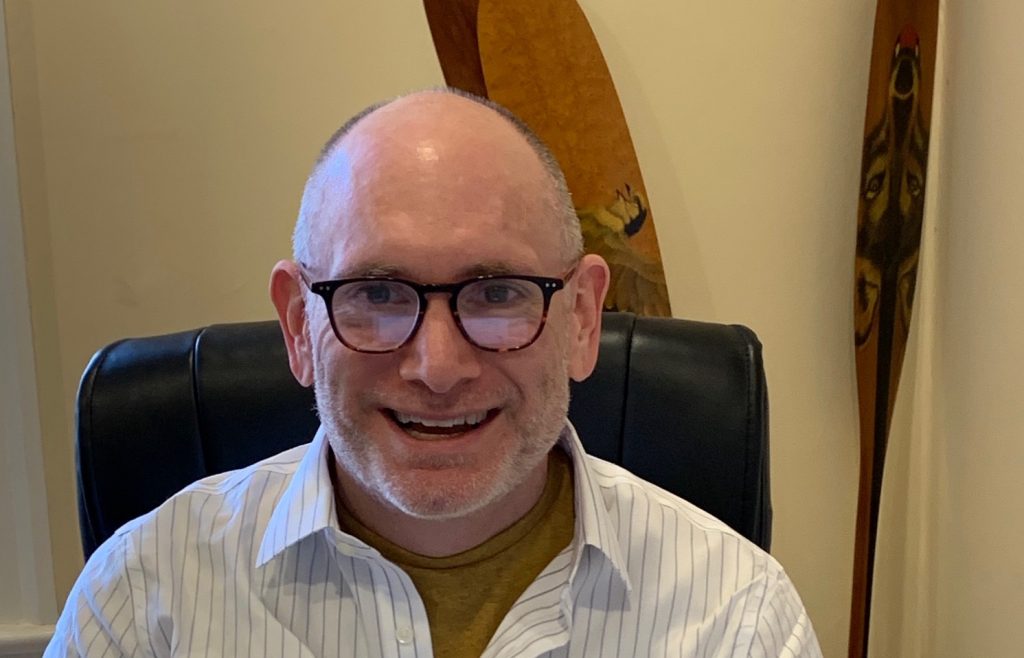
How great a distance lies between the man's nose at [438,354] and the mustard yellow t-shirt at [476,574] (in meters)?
0.21

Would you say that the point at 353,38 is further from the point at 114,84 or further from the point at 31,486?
the point at 31,486

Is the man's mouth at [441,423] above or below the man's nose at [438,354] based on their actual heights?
below

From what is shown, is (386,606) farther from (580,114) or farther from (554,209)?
(580,114)

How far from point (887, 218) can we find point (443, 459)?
3.51 ft

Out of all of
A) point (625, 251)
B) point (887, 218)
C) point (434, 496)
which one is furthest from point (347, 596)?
point (887, 218)

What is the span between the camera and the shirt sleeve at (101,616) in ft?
2.96

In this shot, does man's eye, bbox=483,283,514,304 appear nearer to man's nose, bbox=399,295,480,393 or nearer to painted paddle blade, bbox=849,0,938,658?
man's nose, bbox=399,295,480,393

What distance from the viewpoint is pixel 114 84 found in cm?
153

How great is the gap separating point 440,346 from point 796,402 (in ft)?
3.63

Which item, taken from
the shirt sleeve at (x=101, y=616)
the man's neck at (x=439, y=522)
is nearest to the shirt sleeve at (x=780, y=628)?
the man's neck at (x=439, y=522)

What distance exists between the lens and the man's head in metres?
0.84

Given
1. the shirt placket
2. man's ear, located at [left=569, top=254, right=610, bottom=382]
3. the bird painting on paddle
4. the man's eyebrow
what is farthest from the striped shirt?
the bird painting on paddle

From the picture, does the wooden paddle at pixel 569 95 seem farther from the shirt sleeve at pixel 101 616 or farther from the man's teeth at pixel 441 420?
the shirt sleeve at pixel 101 616

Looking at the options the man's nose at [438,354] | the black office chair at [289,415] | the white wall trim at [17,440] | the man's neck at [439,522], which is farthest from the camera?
the white wall trim at [17,440]
